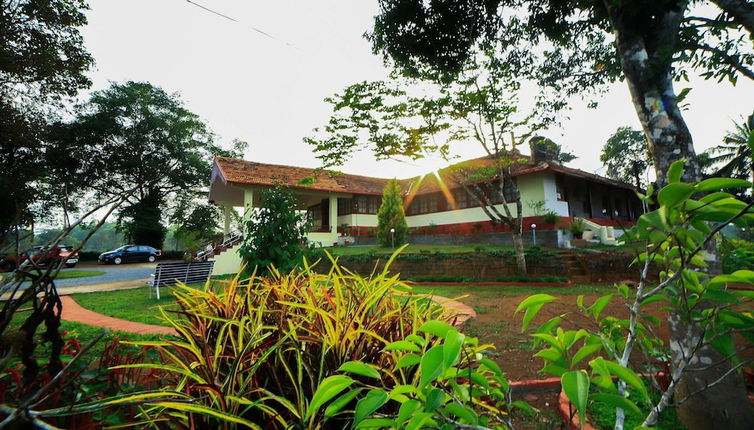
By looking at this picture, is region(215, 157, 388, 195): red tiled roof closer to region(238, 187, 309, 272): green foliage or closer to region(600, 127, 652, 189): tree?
region(238, 187, 309, 272): green foliage

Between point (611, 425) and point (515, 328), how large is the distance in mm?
2329

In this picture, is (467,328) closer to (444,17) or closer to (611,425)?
(611,425)

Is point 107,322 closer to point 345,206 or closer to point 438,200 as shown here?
point 345,206

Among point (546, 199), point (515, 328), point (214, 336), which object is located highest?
point (546, 199)

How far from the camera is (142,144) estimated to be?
2719cm

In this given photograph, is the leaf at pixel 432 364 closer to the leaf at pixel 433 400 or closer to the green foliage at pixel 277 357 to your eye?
the leaf at pixel 433 400

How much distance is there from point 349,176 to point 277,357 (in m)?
21.1

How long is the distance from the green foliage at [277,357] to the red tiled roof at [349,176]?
29.3 feet

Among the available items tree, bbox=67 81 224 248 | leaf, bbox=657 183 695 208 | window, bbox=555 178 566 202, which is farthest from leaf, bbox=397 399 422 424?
tree, bbox=67 81 224 248

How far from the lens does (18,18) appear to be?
1156cm

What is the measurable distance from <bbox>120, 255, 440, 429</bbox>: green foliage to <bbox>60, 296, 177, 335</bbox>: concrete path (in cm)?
348

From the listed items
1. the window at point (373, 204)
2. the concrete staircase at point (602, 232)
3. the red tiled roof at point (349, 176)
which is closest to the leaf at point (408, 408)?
the red tiled roof at point (349, 176)

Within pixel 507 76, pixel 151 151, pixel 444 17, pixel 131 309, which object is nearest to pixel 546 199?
pixel 507 76

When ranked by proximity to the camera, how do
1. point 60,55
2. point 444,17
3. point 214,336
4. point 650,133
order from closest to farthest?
point 214,336 → point 650,133 → point 444,17 → point 60,55
